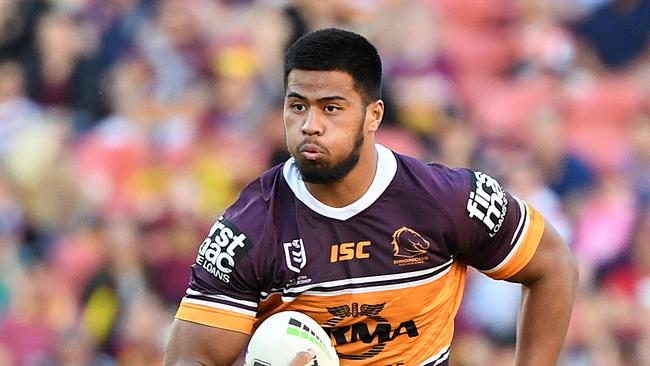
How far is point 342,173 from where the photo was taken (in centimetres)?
473

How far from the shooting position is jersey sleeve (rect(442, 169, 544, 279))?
4.86 m

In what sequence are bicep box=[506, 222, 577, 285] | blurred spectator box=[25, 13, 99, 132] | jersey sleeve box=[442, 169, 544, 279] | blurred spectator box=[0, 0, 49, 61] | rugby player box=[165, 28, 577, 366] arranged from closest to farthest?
rugby player box=[165, 28, 577, 366], jersey sleeve box=[442, 169, 544, 279], bicep box=[506, 222, 577, 285], blurred spectator box=[25, 13, 99, 132], blurred spectator box=[0, 0, 49, 61]

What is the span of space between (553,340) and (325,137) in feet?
4.69

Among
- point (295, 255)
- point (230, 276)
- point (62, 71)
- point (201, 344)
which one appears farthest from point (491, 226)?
point (62, 71)

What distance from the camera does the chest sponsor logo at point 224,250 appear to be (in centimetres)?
471

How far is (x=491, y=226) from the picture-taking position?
4926 millimetres

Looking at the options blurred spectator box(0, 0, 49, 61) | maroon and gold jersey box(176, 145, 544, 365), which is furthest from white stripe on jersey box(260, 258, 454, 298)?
blurred spectator box(0, 0, 49, 61)

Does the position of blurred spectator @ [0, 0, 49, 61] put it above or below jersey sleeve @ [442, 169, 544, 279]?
above

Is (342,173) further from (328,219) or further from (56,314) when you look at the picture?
(56,314)

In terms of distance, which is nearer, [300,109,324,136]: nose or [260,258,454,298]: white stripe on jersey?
[300,109,324,136]: nose

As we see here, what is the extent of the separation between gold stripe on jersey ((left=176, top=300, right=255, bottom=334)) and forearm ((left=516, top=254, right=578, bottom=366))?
1.23 meters

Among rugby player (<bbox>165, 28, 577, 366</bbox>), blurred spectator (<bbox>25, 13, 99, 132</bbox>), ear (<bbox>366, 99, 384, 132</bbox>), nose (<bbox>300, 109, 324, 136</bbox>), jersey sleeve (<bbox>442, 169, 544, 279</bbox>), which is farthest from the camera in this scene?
blurred spectator (<bbox>25, 13, 99, 132</bbox>)

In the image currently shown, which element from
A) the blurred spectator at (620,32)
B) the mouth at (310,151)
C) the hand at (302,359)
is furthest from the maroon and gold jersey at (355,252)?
the blurred spectator at (620,32)

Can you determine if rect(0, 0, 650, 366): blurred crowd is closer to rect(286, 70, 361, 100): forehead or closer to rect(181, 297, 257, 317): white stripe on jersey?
rect(181, 297, 257, 317): white stripe on jersey
